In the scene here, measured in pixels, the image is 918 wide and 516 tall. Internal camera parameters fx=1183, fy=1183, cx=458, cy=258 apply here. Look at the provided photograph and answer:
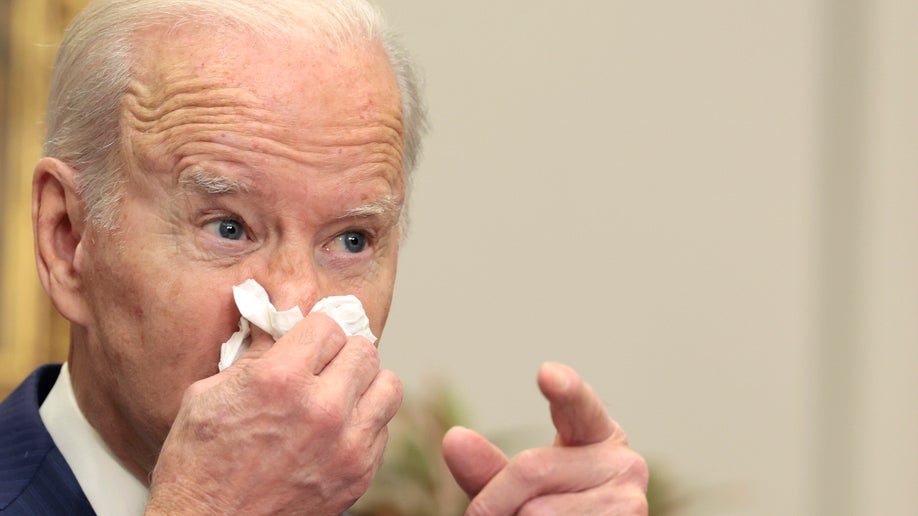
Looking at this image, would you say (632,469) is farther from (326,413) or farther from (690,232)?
(690,232)

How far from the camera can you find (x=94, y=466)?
7.24 ft

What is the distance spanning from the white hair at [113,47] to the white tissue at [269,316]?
30 centimetres

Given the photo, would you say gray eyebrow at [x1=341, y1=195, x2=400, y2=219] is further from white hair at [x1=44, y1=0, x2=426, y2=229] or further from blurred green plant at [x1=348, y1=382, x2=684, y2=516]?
blurred green plant at [x1=348, y1=382, x2=684, y2=516]

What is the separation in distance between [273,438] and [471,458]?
1.22 feet

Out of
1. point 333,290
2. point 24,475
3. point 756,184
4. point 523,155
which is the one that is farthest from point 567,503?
point 756,184

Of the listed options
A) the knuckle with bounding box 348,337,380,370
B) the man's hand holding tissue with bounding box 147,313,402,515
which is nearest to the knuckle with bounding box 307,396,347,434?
the man's hand holding tissue with bounding box 147,313,402,515

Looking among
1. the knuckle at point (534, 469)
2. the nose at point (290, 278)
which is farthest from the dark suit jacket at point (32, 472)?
the knuckle at point (534, 469)

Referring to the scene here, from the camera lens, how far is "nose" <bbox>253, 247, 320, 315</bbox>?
201 centimetres

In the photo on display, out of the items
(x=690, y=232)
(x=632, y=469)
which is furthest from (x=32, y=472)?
(x=690, y=232)

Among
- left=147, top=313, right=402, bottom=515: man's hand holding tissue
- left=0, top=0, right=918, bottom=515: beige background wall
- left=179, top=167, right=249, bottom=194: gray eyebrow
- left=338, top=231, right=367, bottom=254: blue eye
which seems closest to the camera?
left=147, top=313, right=402, bottom=515: man's hand holding tissue

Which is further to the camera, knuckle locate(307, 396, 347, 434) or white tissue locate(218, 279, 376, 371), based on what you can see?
white tissue locate(218, 279, 376, 371)

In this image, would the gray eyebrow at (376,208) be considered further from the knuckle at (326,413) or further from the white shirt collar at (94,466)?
the white shirt collar at (94,466)

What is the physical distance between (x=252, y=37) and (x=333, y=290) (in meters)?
0.47

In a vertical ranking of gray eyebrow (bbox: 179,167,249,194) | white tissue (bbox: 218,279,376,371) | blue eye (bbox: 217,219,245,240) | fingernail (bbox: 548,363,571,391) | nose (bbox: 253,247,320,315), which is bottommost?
fingernail (bbox: 548,363,571,391)
